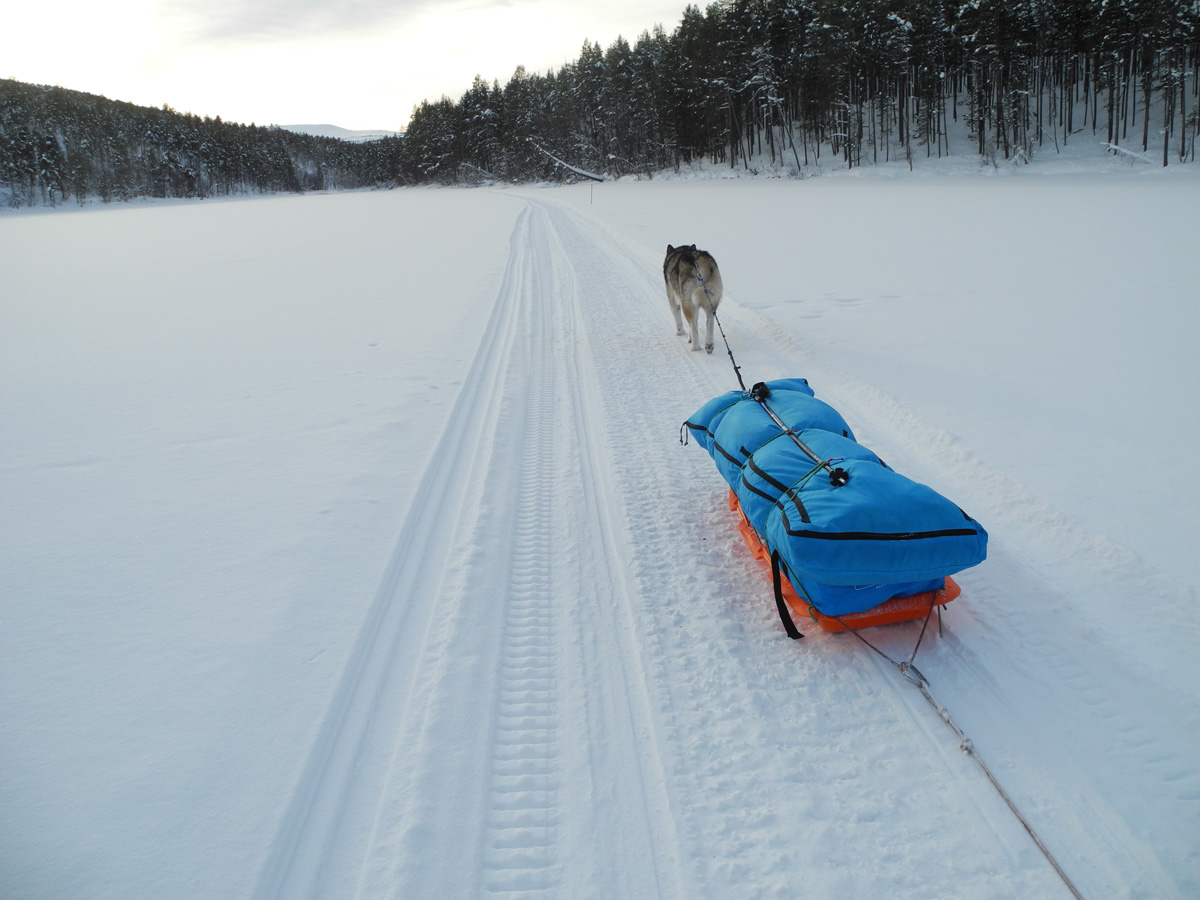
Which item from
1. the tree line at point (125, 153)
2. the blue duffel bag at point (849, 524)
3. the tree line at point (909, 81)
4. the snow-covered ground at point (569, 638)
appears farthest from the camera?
the tree line at point (125, 153)

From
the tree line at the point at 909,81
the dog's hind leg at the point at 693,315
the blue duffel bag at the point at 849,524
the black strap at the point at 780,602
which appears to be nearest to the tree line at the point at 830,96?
the tree line at the point at 909,81

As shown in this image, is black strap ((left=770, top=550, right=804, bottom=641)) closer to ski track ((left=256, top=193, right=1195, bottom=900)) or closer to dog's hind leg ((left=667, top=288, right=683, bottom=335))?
ski track ((left=256, top=193, right=1195, bottom=900))

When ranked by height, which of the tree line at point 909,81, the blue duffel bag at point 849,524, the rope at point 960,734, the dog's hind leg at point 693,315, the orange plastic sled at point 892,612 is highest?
the tree line at point 909,81

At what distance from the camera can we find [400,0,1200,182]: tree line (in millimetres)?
32781

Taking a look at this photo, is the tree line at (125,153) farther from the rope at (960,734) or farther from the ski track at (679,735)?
the rope at (960,734)

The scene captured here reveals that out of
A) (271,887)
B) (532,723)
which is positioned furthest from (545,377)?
(271,887)

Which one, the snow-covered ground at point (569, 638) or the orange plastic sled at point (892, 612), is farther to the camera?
the orange plastic sled at point (892, 612)

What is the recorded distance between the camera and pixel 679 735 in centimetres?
239

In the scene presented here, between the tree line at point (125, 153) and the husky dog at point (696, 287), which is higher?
the tree line at point (125, 153)

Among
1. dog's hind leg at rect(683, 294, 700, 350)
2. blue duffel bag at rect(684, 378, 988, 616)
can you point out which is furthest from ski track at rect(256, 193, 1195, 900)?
dog's hind leg at rect(683, 294, 700, 350)

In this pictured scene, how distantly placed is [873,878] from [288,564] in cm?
305

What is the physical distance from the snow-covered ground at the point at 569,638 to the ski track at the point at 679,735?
0.01 meters

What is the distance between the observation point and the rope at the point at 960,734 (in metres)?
1.88

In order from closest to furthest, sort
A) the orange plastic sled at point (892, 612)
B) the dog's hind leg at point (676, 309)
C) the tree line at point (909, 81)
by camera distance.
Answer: the orange plastic sled at point (892, 612) → the dog's hind leg at point (676, 309) → the tree line at point (909, 81)
